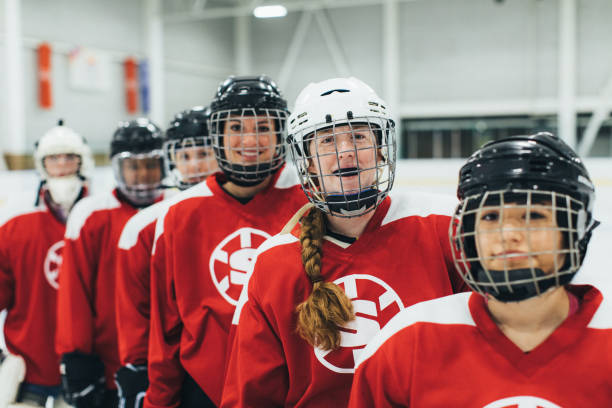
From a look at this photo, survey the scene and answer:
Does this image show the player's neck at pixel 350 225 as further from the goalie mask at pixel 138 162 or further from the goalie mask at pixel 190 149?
the goalie mask at pixel 138 162

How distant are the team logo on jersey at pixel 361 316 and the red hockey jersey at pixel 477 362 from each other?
0.15 metres

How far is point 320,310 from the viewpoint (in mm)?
1159

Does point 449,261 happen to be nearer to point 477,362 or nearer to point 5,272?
point 477,362

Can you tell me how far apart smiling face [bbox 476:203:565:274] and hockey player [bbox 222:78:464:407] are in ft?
1.08

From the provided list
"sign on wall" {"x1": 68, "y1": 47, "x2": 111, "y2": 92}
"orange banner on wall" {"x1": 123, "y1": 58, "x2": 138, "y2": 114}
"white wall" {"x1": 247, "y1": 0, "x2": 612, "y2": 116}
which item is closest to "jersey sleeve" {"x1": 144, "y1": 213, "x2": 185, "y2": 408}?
"sign on wall" {"x1": 68, "y1": 47, "x2": 111, "y2": 92}

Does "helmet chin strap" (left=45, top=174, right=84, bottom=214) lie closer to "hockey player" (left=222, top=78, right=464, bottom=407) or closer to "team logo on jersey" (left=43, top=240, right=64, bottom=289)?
"team logo on jersey" (left=43, top=240, right=64, bottom=289)

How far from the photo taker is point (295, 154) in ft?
4.41

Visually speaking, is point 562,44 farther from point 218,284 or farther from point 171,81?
point 218,284

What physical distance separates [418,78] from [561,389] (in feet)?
32.1

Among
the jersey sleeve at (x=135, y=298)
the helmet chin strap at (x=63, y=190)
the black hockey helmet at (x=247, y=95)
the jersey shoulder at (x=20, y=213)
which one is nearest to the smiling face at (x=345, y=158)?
the black hockey helmet at (x=247, y=95)

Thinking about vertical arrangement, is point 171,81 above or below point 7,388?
above

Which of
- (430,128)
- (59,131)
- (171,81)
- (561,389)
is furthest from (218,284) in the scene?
(171,81)

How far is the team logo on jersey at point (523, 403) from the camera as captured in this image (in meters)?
0.89

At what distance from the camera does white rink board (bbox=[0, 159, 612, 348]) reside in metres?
1.78
